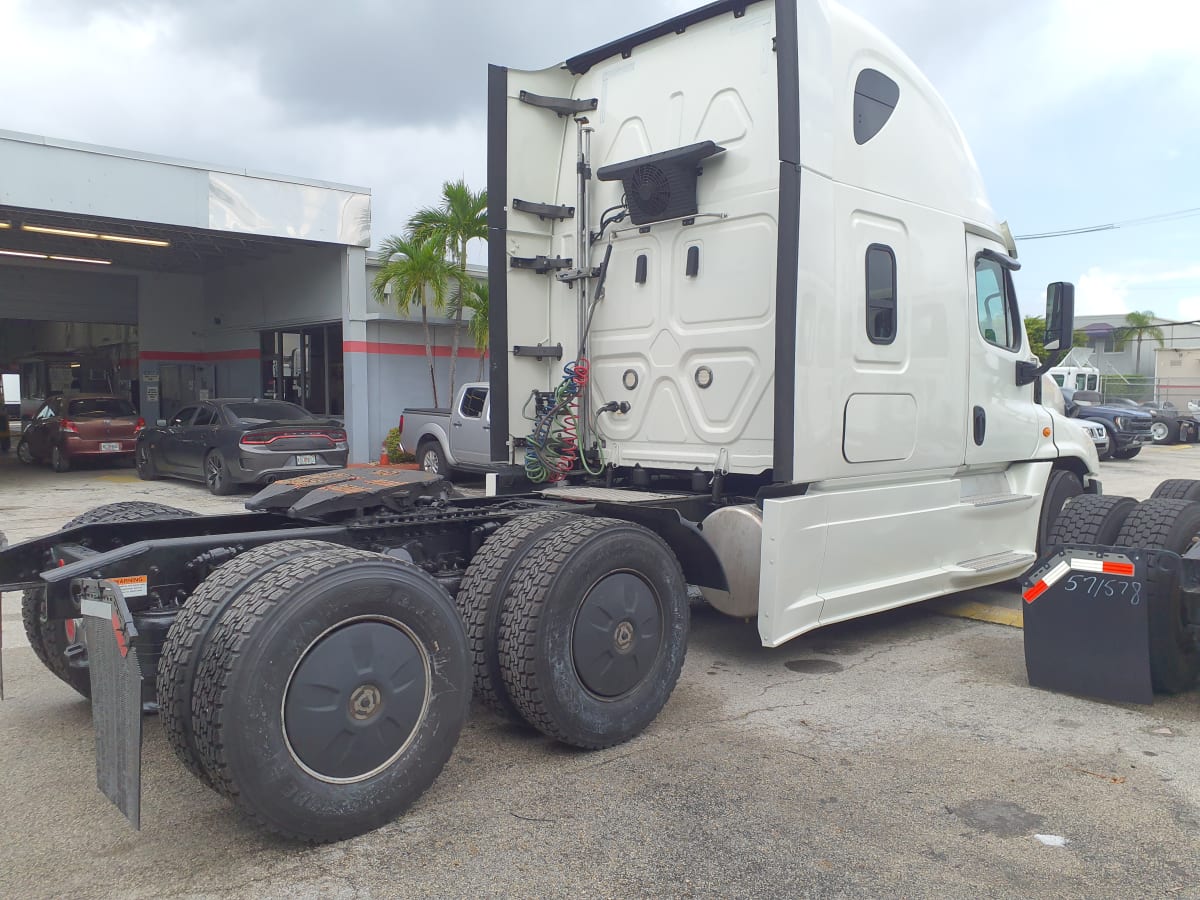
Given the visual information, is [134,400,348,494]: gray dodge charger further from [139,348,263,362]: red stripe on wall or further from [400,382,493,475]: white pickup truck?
[139,348,263,362]: red stripe on wall

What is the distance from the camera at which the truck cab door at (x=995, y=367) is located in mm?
5984

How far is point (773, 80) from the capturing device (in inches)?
196

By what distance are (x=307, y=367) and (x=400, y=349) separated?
3.58 metres

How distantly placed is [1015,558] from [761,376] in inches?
102

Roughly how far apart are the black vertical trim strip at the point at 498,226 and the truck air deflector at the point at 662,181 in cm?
69

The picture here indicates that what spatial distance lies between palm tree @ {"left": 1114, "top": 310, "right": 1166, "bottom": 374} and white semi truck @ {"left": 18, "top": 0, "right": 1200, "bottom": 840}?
53376mm

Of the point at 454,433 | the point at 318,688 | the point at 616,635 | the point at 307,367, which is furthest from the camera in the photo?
the point at 307,367

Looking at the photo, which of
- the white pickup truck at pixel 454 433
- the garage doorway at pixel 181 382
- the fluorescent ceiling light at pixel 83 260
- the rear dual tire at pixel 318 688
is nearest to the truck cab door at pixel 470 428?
the white pickup truck at pixel 454 433

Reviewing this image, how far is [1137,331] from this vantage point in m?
52.5

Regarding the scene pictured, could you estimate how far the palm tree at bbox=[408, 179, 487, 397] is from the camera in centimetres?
1769

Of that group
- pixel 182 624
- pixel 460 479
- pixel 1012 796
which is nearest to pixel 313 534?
pixel 182 624

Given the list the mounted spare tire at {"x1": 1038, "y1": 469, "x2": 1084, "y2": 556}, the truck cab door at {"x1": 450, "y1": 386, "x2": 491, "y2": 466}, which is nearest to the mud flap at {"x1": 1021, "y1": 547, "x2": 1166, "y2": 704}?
the mounted spare tire at {"x1": 1038, "y1": 469, "x2": 1084, "y2": 556}

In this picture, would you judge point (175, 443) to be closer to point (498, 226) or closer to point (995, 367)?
point (498, 226)

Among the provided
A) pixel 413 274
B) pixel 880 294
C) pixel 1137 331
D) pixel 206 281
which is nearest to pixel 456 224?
pixel 413 274
